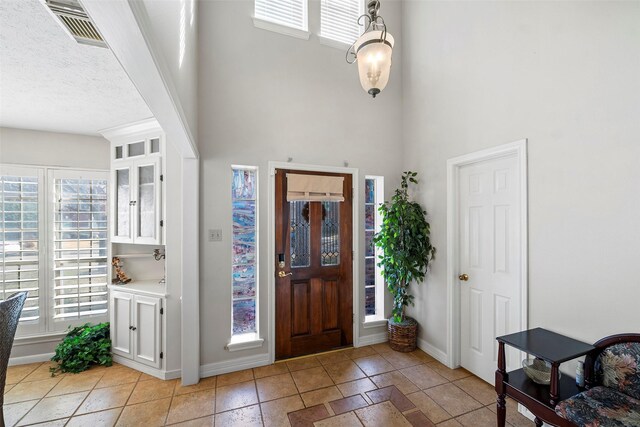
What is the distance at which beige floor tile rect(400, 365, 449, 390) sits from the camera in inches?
103

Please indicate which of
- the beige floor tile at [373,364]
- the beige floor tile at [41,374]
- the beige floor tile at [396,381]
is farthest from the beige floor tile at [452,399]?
the beige floor tile at [41,374]

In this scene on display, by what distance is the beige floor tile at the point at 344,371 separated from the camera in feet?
8.85

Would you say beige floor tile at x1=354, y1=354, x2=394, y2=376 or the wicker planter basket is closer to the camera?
beige floor tile at x1=354, y1=354, x2=394, y2=376

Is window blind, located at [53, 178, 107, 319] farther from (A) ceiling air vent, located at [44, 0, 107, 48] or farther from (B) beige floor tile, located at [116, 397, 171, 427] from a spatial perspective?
(A) ceiling air vent, located at [44, 0, 107, 48]

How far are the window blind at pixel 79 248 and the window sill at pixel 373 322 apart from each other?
320 cm

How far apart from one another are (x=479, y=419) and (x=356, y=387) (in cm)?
99

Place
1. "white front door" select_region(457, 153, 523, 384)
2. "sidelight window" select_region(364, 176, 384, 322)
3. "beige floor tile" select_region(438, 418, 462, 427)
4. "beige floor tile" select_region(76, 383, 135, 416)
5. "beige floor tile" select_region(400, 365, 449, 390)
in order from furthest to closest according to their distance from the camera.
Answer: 1. "sidelight window" select_region(364, 176, 384, 322)
2. "beige floor tile" select_region(400, 365, 449, 390)
3. "white front door" select_region(457, 153, 523, 384)
4. "beige floor tile" select_region(76, 383, 135, 416)
5. "beige floor tile" select_region(438, 418, 462, 427)

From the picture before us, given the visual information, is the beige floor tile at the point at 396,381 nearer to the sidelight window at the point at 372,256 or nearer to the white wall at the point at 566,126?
the sidelight window at the point at 372,256

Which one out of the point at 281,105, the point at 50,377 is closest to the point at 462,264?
the point at 281,105

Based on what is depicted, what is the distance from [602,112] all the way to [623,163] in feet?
1.17

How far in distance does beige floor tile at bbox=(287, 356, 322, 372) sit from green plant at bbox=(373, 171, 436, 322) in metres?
1.09

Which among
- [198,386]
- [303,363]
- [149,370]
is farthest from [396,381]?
[149,370]

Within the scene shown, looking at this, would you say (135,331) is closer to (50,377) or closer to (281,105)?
(50,377)

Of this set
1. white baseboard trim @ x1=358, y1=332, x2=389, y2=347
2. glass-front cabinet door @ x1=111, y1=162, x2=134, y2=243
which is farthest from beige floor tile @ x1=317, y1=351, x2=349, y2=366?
glass-front cabinet door @ x1=111, y1=162, x2=134, y2=243
